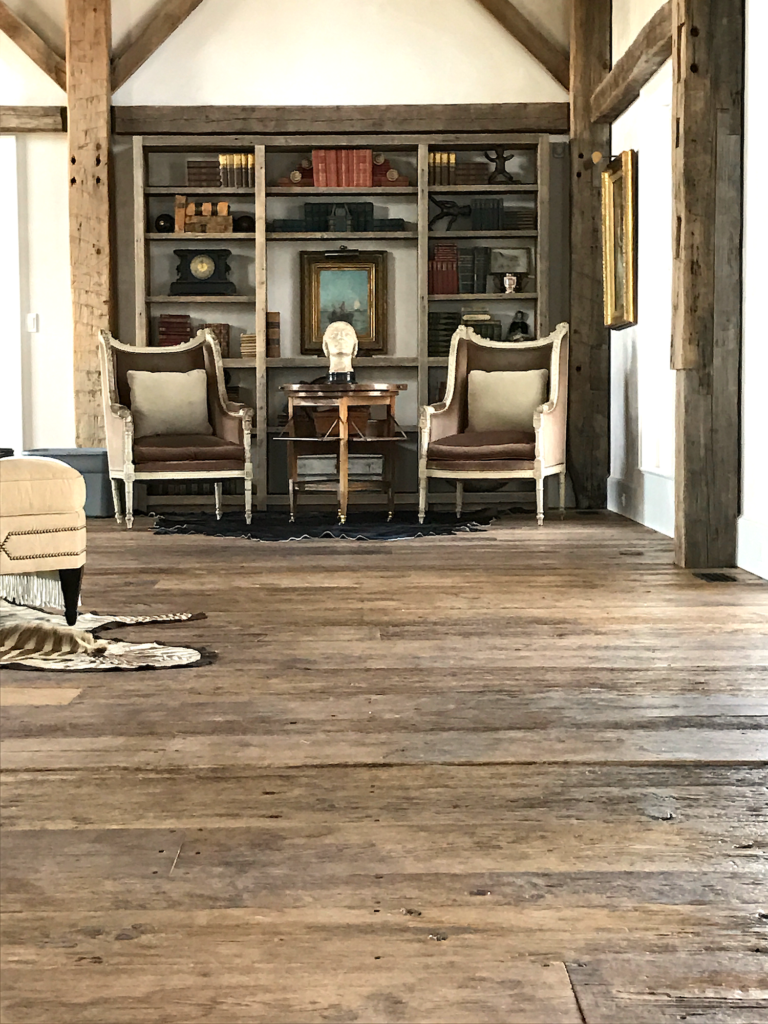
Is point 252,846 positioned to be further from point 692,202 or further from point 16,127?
point 16,127

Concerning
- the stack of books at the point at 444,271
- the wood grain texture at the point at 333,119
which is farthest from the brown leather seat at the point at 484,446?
the wood grain texture at the point at 333,119

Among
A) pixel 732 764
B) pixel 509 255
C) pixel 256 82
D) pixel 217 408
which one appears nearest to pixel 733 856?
pixel 732 764

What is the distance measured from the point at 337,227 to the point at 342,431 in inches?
68.9

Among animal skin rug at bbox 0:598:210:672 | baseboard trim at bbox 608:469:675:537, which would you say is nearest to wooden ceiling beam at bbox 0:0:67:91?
baseboard trim at bbox 608:469:675:537

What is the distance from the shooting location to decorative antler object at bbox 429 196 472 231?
7574 mm

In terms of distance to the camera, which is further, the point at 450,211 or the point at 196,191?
the point at 450,211

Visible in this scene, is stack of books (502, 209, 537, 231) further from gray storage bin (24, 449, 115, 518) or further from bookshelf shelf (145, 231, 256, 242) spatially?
gray storage bin (24, 449, 115, 518)

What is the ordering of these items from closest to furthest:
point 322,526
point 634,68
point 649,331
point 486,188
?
point 634,68
point 322,526
point 649,331
point 486,188

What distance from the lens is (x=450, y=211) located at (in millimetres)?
7582

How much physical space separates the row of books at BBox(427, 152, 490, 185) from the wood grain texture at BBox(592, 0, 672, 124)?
80cm

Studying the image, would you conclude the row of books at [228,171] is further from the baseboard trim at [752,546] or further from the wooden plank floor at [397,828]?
the wooden plank floor at [397,828]

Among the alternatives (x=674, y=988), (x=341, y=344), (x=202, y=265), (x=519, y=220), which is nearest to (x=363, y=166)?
(x=519, y=220)

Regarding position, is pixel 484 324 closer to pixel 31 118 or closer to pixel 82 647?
pixel 31 118

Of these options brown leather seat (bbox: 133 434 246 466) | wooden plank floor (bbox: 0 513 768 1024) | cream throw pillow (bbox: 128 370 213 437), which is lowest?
wooden plank floor (bbox: 0 513 768 1024)
